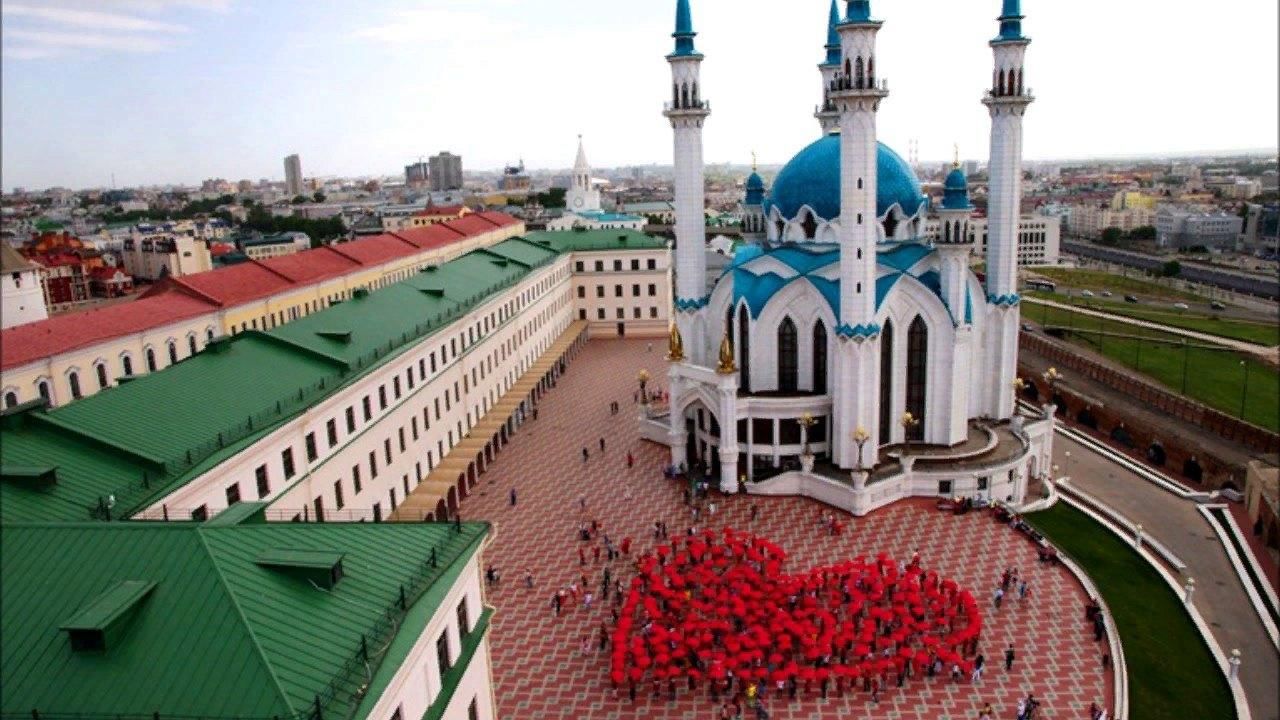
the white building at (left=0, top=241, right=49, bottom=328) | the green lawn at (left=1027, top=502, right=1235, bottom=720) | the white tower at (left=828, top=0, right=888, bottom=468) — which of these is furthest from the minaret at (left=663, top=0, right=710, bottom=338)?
the white building at (left=0, top=241, right=49, bottom=328)

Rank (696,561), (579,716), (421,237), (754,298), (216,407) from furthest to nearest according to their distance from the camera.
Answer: (421,237) < (754,298) < (696,561) < (216,407) < (579,716)

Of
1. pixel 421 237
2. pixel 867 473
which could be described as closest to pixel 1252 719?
pixel 867 473

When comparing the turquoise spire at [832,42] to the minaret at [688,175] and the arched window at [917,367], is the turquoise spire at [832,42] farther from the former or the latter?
the arched window at [917,367]

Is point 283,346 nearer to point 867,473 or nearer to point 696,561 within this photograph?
point 696,561

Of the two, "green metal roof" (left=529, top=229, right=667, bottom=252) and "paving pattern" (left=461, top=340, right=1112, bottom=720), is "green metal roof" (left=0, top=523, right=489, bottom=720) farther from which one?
"green metal roof" (left=529, top=229, right=667, bottom=252)

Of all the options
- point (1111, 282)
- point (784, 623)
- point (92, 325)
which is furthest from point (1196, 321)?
point (92, 325)

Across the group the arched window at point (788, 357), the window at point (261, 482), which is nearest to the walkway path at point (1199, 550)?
the arched window at point (788, 357)
